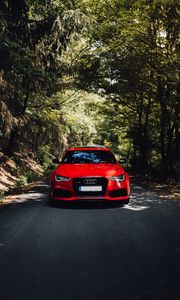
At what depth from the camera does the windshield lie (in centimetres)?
1050

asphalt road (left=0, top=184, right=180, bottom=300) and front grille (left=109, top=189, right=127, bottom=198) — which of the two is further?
front grille (left=109, top=189, right=127, bottom=198)

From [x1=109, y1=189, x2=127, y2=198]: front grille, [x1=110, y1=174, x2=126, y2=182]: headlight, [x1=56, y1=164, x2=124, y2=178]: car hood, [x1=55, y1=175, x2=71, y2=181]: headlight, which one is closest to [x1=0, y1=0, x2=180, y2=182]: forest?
[x1=56, y1=164, x2=124, y2=178]: car hood

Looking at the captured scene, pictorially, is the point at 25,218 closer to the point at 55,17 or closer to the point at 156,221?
the point at 156,221

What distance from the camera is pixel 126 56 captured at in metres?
19.0

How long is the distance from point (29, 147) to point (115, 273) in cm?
2689

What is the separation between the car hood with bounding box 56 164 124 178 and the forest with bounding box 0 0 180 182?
3151mm

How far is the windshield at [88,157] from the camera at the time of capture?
1050 centimetres

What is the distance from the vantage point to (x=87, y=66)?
21719 mm

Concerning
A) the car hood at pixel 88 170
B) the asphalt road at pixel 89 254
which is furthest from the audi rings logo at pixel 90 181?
the asphalt road at pixel 89 254

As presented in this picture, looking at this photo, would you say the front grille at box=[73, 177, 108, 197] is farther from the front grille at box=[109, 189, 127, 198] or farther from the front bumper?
the front grille at box=[109, 189, 127, 198]

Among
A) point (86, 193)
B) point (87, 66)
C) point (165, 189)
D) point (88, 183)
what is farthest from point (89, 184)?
point (87, 66)

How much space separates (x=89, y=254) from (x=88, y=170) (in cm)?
427

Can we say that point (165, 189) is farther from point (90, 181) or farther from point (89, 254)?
point (89, 254)

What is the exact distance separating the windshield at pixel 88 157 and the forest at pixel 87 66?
8.67 ft
